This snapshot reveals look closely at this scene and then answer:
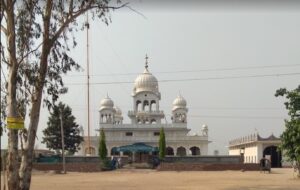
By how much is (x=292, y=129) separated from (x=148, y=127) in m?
42.4

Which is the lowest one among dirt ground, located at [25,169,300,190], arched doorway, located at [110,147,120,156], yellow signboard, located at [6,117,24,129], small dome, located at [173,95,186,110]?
dirt ground, located at [25,169,300,190]

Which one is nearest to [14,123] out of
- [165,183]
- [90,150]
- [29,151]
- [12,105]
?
[12,105]

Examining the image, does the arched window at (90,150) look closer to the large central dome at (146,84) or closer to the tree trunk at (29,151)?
the large central dome at (146,84)

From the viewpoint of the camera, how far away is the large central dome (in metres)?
75.8

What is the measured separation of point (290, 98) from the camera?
31.8 metres

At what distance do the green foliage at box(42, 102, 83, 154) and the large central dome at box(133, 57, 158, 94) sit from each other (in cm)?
1081

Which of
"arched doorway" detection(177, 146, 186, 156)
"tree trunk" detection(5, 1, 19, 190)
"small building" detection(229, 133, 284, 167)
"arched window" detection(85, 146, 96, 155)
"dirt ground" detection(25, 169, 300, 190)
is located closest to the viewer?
"tree trunk" detection(5, 1, 19, 190)

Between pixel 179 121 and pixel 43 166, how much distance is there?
31481 mm

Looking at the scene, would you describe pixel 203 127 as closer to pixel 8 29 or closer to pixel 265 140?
pixel 265 140

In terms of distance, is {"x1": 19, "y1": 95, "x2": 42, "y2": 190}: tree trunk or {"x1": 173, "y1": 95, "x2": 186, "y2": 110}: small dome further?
{"x1": 173, "y1": 95, "x2": 186, "y2": 110}: small dome

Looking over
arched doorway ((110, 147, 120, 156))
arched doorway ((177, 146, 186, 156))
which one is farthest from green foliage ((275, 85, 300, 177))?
arched doorway ((177, 146, 186, 156))

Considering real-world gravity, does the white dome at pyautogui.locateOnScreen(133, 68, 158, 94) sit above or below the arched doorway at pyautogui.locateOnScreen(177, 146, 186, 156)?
above

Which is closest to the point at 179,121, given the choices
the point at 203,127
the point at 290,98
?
the point at 203,127

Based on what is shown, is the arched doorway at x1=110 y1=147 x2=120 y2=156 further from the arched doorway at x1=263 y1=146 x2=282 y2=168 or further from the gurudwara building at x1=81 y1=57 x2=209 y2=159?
the arched doorway at x1=263 y1=146 x2=282 y2=168
